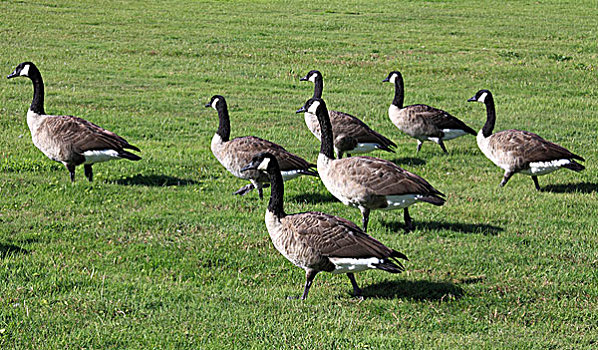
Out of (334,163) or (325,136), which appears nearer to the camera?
(334,163)

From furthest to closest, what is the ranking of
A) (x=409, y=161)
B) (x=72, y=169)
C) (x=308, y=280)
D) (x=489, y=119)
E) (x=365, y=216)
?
(x=409, y=161) → (x=489, y=119) → (x=72, y=169) → (x=365, y=216) → (x=308, y=280)

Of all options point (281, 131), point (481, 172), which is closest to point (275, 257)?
point (481, 172)

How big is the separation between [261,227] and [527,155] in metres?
5.43

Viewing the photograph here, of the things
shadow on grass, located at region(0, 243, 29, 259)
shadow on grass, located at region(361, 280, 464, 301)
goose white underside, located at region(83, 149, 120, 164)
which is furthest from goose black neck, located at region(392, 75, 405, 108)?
shadow on grass, located at region(0, 243, 29, 259)

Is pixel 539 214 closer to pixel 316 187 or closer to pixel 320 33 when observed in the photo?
pixel 316 187

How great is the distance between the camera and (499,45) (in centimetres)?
3422

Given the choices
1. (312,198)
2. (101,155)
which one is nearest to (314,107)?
(312,198)

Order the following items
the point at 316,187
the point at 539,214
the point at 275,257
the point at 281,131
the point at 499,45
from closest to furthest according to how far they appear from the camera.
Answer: the point at 275,257 → the point at 539,214 → the point at 316,187 → the point at 281,131 → the point at 499,45

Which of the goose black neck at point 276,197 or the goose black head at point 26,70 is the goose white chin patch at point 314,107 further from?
the goose black head at point 26,70

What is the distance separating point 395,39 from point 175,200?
2664 cm

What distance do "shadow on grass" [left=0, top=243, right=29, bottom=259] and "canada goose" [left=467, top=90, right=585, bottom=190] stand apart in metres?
8.85

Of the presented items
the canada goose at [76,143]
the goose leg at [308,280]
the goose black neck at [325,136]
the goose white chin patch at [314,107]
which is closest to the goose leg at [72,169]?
the canada goose at [76,143]

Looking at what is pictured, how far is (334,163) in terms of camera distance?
10.5m

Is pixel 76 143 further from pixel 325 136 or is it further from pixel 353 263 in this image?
pixel 353 263
